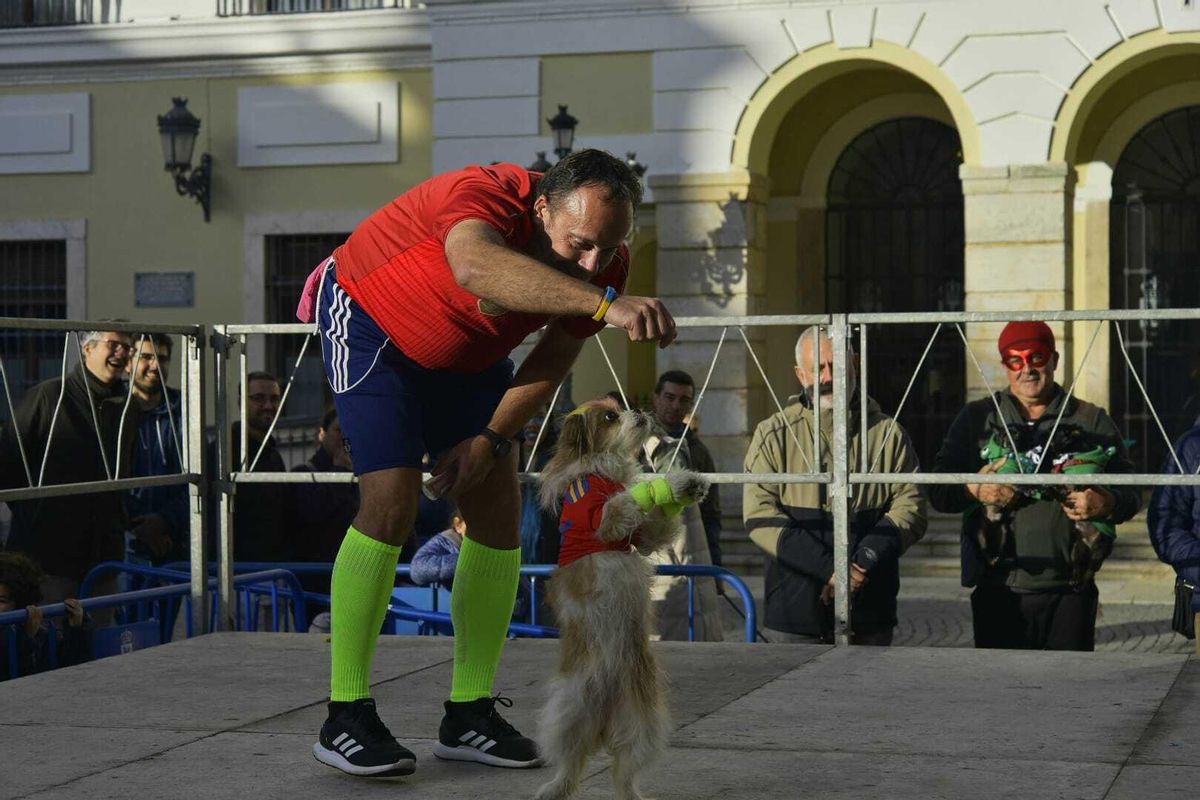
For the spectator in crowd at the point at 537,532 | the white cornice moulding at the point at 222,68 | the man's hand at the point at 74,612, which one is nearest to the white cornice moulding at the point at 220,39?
the white cornice moulding at the point at 222,68

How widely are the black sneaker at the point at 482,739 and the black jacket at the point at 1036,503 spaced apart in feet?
9.19

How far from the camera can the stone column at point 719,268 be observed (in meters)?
17.3

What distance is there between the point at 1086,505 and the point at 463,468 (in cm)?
324

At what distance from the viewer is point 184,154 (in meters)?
19.2

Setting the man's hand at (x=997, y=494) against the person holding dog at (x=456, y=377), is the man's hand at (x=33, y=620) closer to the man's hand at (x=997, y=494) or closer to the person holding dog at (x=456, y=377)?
the person holding dog at (x=456, y=377)

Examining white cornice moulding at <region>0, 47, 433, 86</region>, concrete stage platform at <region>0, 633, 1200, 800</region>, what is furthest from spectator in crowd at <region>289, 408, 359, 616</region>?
white cornice moulding at <region>0, 47, 433, 86</region>

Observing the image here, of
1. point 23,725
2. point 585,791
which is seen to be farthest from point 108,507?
point 585,791

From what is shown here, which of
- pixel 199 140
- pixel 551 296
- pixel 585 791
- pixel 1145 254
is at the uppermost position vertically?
pixel 199 140

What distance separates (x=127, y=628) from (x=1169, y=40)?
1174cm

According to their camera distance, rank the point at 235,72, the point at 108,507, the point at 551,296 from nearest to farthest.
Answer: the point at 551,296 < the point at 108,507 < the point at 235,72

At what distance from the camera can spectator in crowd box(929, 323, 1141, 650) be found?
734cm

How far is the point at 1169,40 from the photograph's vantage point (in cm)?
1625

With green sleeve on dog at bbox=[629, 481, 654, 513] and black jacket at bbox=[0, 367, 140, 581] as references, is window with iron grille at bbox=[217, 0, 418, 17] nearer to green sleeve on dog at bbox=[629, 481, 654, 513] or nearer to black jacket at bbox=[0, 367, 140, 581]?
black jacket at bbox=[0, 367, 140, 581]

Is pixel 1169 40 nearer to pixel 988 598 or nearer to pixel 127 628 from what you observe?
pixel 988 598
